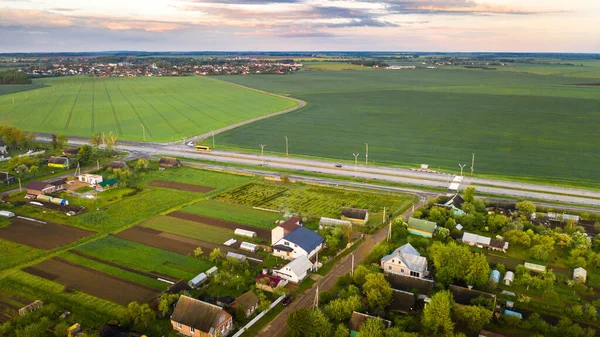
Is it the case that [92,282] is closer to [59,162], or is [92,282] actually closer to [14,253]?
[14,253]

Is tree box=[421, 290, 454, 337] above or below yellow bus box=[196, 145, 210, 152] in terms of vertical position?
below

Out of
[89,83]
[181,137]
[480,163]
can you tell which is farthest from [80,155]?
[89,83]

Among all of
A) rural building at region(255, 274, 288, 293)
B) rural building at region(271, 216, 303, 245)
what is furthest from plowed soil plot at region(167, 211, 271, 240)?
rural building at region(255, 274, 288, 293)

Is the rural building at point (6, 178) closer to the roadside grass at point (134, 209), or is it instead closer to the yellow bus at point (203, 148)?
the roadside grass at point (134, 209)

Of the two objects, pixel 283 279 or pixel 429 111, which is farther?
pixel 429 111

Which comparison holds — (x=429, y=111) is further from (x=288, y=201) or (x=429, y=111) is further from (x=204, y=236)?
(x=204, y=236)

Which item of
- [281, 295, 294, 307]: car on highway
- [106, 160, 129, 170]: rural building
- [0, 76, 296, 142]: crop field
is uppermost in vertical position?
[0, 76, 296, 142]: crop field

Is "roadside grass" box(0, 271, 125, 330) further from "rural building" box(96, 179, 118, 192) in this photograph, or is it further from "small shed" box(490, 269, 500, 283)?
"small shed" box(490, 269, 500, 283)

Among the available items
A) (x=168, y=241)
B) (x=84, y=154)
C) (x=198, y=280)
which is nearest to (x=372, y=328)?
(x=198, y=280)
